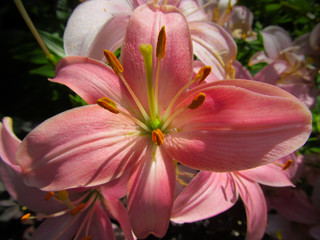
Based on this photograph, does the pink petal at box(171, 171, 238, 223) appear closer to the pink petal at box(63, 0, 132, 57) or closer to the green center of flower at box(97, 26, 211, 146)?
the green center of flower at box(97, 26, 211, 146)

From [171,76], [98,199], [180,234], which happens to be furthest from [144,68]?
[180,234]

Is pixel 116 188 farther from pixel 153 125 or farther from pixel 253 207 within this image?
pixel 253 207

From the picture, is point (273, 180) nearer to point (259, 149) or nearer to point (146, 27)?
point (259, 149)

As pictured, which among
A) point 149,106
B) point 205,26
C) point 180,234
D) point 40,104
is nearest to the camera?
point 149,106

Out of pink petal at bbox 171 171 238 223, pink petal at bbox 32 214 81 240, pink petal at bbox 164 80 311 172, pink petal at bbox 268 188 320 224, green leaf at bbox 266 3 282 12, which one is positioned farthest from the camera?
green leaf at bbox 266 3 282 12

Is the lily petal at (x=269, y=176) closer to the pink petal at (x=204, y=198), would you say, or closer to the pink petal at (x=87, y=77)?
the pink petal at (x=204, y=198)

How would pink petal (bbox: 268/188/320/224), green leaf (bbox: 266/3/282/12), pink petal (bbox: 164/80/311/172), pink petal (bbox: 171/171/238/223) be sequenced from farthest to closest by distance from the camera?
green leaf (bbox: 266/3/282/12) → pink petal (bbox: 268/188/320/224) → pink petal (bbox: 171/171/238/223) → pink petal (bbox: 164/80/311/172)

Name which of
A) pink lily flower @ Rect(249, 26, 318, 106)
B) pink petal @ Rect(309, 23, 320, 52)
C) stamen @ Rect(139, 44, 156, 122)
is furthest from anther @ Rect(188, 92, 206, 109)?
pink petal @ Rect(309, 23, 320, 52)
